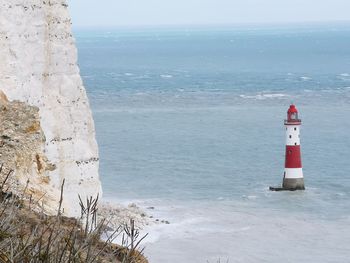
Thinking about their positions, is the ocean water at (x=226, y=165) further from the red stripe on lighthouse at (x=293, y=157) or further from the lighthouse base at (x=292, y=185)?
the red stripe on lighthouse at (x=293, y=157)

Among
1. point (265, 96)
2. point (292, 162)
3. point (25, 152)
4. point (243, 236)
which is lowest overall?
point (265, 96)

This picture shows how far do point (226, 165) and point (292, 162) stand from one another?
4.17m

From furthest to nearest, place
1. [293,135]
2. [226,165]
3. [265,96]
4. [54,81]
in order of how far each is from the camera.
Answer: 1. [265,96]
2. [226,165]
3. [293,135]
4. [54,81]

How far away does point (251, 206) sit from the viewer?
33.9 meters

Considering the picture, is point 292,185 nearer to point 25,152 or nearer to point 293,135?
point 293,135

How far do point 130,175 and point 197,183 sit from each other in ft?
9.28

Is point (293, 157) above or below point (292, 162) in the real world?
above

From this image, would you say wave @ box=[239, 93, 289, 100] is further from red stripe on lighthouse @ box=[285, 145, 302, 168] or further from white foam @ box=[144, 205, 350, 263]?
white foam @ box=[144, 205, 350, 263]

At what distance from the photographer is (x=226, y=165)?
42.2 m

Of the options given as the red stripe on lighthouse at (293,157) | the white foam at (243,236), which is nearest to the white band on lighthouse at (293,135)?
the red stripe on lighthouse at (293,157)

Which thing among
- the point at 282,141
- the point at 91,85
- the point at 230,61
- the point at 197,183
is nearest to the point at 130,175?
the point at 197,183

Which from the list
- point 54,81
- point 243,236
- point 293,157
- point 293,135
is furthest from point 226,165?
point 54,81

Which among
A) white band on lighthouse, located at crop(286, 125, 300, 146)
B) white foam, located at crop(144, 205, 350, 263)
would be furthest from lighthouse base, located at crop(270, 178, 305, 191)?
white foam, located at crop(144, 205, 350, 263)

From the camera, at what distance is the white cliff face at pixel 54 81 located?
57.3ft
